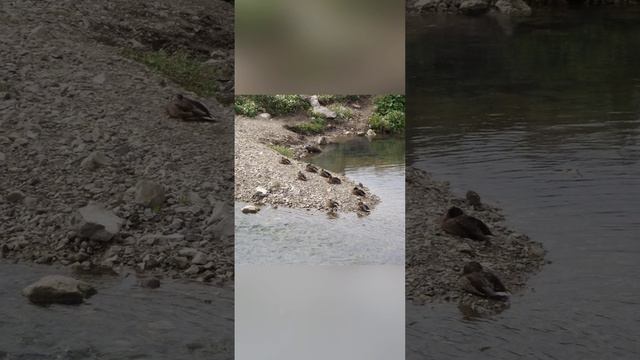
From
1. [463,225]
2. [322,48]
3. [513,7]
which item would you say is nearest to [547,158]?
[463,225]

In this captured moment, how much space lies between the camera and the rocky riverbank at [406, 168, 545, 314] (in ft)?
18.4

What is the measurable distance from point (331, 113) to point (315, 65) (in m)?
3.21

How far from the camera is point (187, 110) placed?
16.2 feet

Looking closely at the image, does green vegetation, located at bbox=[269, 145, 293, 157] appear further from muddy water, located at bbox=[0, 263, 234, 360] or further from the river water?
muddy water, located at bbox=[0, 263, 234, 360]

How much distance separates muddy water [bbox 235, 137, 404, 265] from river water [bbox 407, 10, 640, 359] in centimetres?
80

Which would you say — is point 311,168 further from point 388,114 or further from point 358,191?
point 388,114

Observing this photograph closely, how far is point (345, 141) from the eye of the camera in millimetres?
8234

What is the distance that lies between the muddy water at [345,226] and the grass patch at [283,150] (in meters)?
0.25

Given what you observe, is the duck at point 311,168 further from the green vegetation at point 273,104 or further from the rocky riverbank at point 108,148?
the rocky riverbank at point 108,148

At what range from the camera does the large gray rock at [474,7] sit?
9.71 metres

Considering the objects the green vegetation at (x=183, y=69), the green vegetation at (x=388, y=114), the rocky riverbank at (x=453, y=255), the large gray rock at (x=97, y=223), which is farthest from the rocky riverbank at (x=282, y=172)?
the large gray rock at (x=97, y=223)

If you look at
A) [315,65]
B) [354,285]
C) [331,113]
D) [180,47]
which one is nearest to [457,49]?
[331,113]

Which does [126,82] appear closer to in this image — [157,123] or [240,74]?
[157,123]

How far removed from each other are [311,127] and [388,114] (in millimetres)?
997
